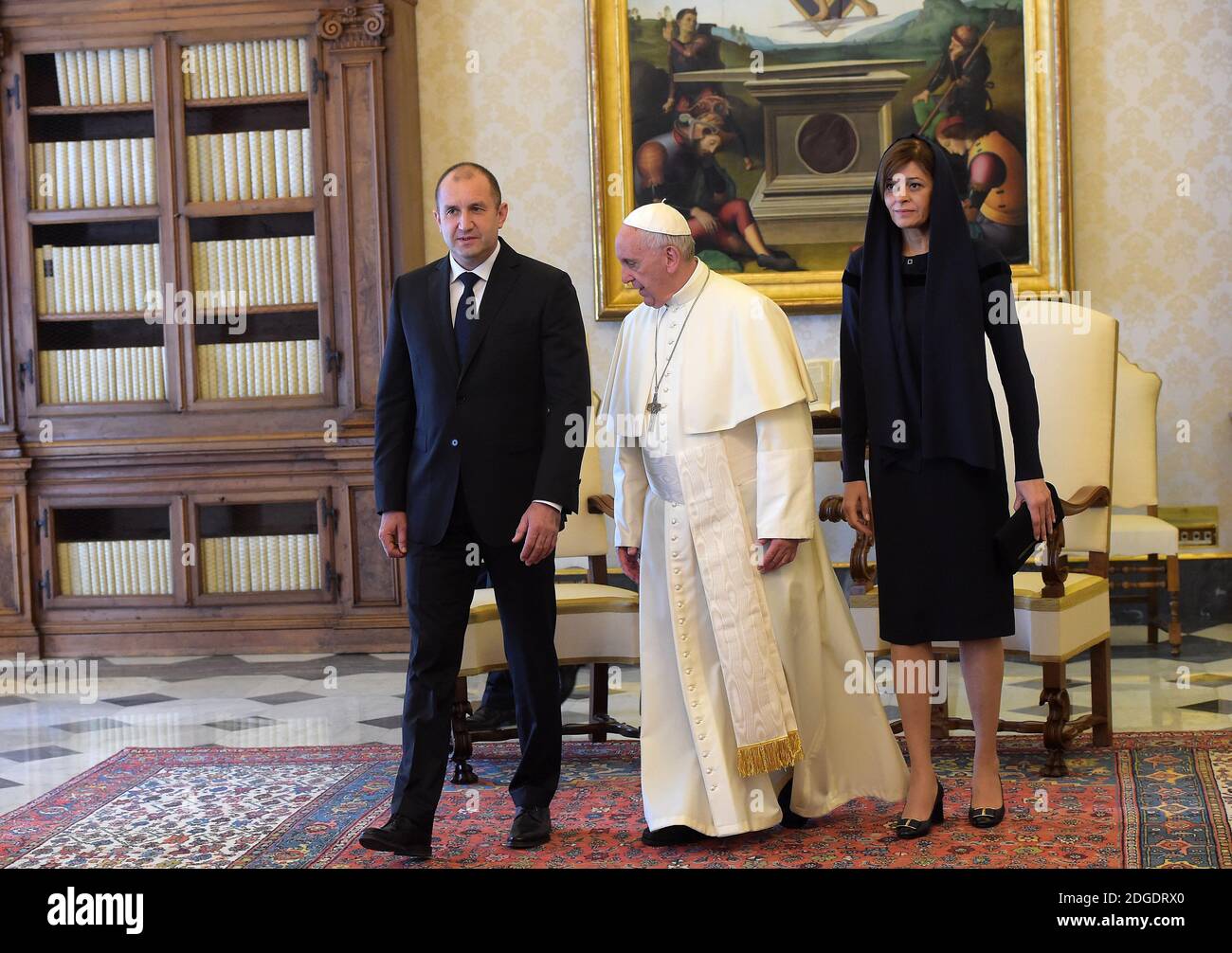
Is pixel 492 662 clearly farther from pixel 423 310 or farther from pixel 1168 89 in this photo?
pixel 1168 89

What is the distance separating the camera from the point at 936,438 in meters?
3.22

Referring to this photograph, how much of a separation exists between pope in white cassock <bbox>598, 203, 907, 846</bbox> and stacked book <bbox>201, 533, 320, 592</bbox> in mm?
3394

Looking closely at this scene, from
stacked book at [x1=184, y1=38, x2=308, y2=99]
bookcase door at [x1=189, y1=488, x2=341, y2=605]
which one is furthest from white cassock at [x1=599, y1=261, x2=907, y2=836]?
stacked book at [x1=184, y1=38, x2=308, y2=99]

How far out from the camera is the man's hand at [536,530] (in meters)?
3.21

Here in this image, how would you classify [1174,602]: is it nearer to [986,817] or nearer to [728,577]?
[986,817]

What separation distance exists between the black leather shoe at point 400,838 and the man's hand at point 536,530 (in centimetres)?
66

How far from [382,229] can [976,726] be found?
404 cm

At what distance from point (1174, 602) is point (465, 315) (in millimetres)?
3801

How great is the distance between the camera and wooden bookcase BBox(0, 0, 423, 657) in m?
6.44

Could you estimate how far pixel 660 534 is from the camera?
345 centimetres

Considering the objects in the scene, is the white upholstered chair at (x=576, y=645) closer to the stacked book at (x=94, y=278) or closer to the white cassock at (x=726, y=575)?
the white cassock at (x=726, y=575)

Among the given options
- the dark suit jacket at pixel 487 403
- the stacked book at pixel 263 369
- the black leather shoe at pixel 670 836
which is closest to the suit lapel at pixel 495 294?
the dark suit jacket at pixel 487 403

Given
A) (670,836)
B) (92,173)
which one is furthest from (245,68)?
(670,836)
